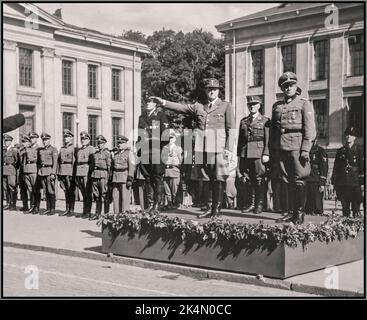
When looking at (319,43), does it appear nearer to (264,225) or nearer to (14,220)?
(14,220)

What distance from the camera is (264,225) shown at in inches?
317

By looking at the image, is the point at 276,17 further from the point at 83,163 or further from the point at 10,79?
the point at 83,163

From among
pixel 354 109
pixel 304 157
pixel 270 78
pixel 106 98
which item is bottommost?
pixel 304 157

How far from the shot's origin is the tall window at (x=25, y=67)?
32.0 m

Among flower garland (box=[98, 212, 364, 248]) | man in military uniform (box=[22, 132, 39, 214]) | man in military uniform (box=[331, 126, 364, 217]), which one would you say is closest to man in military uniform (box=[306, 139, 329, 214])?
man in military uniform (box=[331, 126, 364, 217])

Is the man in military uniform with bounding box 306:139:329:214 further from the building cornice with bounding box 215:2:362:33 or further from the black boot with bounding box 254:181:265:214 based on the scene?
the building cornice with bounding box 215:2:362:33

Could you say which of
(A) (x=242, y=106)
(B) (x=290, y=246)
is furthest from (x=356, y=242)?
(A) (x=242, y=106)

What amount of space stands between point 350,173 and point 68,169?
22.4 ft

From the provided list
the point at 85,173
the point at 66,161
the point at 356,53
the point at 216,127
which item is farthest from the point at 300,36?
the point at 216,127

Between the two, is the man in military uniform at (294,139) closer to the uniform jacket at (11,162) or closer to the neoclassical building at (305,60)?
A: the uniform jacket at (11,162)

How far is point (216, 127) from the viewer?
927 cm

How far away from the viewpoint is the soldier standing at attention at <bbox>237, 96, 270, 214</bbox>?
407 inches

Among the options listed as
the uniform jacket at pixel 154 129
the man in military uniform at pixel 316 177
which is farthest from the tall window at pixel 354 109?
the uniform jacket at pixel 154 129
